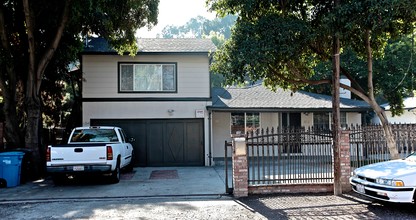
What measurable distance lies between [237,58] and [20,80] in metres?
9.66

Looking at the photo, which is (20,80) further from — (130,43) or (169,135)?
(169,135)

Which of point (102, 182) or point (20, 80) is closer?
point (102, 182)

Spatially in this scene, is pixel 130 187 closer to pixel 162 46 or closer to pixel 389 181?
pixel 389 181

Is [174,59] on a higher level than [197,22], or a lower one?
lower

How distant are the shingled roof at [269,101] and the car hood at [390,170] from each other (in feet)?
26.4

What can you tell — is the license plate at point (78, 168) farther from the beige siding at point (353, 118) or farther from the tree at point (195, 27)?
the tree at point (195, 27)

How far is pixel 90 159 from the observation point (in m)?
10.5

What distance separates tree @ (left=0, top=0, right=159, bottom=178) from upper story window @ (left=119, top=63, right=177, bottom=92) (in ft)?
5.11

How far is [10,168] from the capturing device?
11.0 metres

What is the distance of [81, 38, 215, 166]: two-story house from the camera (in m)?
15.9

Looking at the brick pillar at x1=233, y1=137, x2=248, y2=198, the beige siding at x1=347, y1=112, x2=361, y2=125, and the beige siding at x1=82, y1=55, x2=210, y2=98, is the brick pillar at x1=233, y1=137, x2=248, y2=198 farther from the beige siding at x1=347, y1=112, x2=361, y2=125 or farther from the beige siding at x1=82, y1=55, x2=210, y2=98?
the beige siding at x1=347, y1=112, x2=361, y2=125

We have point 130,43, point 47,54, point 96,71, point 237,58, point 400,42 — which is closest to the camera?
point 237,58

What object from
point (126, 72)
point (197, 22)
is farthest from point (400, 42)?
Answer: point (197, 22)

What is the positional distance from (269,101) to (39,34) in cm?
1008
